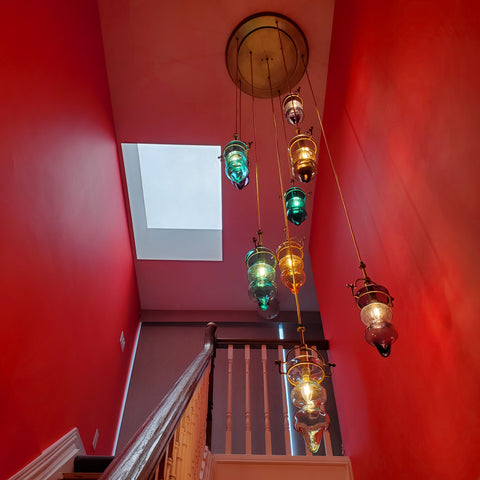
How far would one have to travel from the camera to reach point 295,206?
1806mm

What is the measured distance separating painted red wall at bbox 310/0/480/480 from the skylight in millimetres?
2255

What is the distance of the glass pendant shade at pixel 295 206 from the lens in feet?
5.87

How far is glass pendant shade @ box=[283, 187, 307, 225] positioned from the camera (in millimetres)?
1788

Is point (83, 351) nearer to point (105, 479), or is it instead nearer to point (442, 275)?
point (105, 479)

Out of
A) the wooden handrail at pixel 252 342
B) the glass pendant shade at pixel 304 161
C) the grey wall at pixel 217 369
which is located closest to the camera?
the glass pendant shade at pixel 304 161

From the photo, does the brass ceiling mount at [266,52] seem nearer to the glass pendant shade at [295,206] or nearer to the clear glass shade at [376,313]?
the glass pendant shade at [295,206]

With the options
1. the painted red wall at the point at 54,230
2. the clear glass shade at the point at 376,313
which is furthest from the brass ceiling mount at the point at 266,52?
the clear glass shade at the point at 376,313

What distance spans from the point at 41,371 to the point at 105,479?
1686 mm

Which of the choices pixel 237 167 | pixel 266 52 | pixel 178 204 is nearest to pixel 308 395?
pixel 237 167

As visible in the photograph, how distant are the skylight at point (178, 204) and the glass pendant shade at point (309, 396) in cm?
335

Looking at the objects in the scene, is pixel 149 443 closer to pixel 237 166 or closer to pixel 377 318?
pixel 377 318

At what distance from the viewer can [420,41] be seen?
1559 millimetres

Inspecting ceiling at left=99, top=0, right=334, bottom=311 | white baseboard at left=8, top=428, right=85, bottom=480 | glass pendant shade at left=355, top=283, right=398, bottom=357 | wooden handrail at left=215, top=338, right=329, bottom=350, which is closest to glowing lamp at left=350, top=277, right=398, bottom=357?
glass pendant shade at left=355, top=283, right=398, bottom=357

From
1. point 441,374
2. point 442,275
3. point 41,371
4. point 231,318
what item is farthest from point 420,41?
point 231,318
